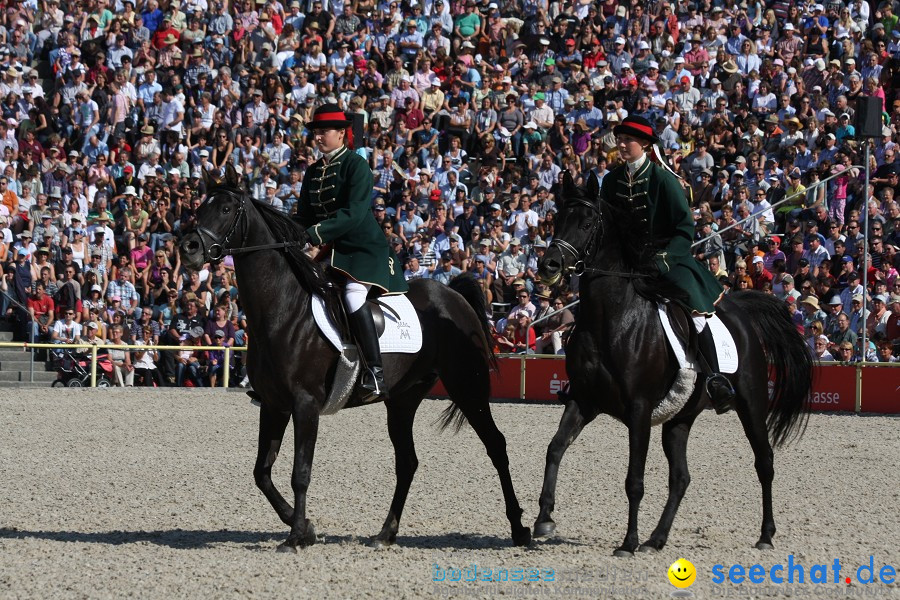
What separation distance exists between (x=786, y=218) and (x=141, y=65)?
41.2ft

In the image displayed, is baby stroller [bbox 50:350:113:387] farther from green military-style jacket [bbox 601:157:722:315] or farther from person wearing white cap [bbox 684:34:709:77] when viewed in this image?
green military-style jacket [bbox 601:157:722:315]

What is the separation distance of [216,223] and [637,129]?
2693 millimetres

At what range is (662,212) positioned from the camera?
27.8 feet

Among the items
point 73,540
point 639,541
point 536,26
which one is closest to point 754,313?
point 639,541

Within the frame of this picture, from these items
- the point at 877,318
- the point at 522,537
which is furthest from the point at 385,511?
the point at 877,318

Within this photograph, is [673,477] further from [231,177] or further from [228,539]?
[231,177]

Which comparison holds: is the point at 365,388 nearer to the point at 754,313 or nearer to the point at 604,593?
the point at 604,593

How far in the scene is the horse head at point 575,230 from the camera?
7.73 meters

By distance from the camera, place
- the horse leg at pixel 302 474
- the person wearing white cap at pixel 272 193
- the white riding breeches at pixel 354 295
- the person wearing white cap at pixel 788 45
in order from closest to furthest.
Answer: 1. the horse leg at pixel 302 474
2. the white riding breeches at pixel 354 295
3. the person wearing white cap at pixel 272 193
4. the person wearing white cap at pixel 788 45

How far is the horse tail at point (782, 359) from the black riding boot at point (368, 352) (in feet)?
8.94

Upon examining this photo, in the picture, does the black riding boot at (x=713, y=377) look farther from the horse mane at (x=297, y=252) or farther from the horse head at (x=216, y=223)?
the horse head at (x=216, y=223)

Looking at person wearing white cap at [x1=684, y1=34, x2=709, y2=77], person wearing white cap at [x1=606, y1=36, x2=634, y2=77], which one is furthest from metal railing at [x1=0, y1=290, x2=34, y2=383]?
person wearing white cap at [x1=684, y1=34, x2=709, y2=77]

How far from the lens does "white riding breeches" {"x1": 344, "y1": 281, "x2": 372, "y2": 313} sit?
8.34 metres

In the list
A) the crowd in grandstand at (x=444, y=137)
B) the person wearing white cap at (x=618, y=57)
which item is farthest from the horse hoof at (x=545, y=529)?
the person wearing white cap at (x=618, y=57)
